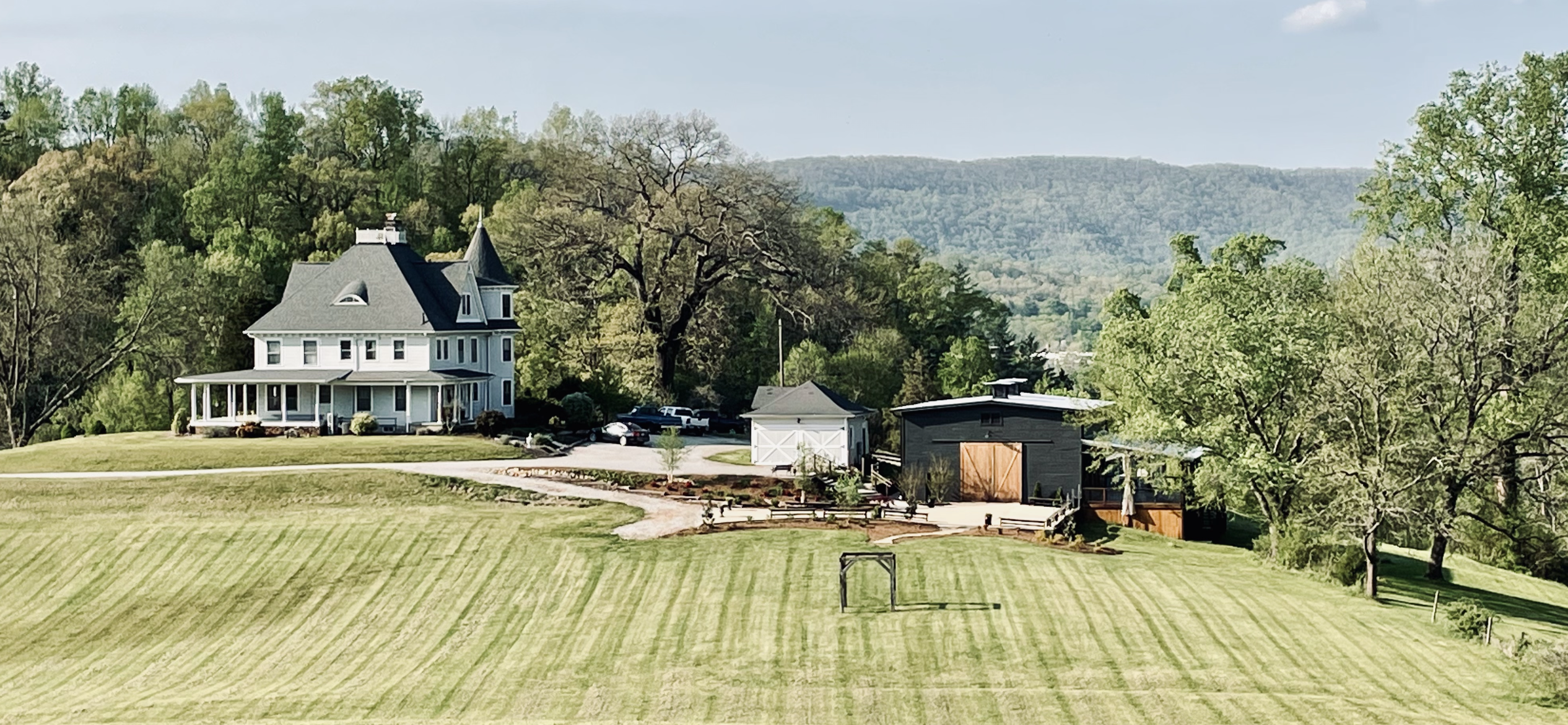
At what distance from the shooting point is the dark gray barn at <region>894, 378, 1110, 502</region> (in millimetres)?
49000

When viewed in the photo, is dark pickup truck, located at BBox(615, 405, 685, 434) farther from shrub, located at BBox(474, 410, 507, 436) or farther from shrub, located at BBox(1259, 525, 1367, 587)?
shrub, located at BBox(1259, 525, 1367, 587)

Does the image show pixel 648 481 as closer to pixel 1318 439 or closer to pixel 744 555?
pixel 744 555

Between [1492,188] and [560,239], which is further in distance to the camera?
[560,239]

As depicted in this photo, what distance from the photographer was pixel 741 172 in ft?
245

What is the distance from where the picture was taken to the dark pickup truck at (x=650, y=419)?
6456 centimetres

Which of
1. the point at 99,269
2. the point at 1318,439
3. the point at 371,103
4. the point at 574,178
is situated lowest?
the point at 1318,439

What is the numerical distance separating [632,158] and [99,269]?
27843mm

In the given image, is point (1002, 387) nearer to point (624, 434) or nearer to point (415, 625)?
point (624, 434)

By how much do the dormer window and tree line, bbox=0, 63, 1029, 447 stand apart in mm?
4320

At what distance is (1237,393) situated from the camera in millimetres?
40250

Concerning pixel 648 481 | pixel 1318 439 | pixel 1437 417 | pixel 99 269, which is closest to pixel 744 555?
pixel 648 481

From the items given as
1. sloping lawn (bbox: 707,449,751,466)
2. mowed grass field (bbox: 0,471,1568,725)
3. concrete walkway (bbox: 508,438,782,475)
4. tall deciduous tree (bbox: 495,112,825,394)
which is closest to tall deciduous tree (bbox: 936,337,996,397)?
tall deciduous tree (bbox: 495,112,825,394)

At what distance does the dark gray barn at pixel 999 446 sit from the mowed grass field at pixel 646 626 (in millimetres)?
5013

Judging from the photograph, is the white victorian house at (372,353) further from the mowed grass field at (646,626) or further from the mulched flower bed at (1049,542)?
the mulched flower bed at (1049,542)
